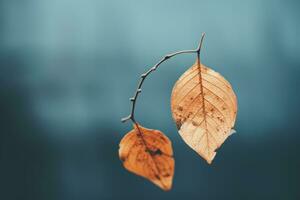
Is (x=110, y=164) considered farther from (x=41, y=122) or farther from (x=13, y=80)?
(x=13, y=80)

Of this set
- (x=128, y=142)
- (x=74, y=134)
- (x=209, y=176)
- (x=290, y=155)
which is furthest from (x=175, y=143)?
(x=128, y=142)

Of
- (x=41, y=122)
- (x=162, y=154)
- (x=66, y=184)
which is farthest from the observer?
(x=66, y=184)

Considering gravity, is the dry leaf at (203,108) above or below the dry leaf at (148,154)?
above

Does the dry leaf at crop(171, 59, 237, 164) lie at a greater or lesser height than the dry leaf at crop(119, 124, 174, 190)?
greater
